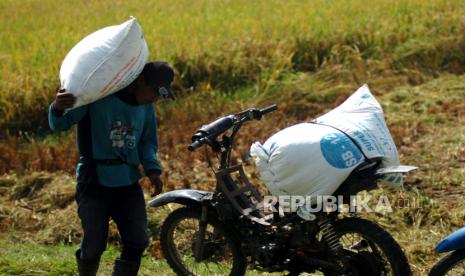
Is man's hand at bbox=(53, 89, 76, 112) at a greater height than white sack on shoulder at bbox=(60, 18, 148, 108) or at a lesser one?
lesser

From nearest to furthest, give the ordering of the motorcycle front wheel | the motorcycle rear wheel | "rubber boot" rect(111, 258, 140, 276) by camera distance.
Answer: the motorcycle rear wheel → "rubber boot" rect(111, 258, 140, 276) → the motorcycle front wheel

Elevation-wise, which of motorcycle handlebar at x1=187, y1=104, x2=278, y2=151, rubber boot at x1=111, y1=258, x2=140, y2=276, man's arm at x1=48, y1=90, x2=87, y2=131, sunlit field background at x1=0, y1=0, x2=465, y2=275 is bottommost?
sunlit field background at x1=0, y1=0, x2=465, y2=275

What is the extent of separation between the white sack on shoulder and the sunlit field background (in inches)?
59.2

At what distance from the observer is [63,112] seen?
3.74 metres

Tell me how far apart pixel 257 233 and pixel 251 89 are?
5221 millimetres

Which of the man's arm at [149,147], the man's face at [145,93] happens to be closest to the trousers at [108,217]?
the man's arm at [149,147]

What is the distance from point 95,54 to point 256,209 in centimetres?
125

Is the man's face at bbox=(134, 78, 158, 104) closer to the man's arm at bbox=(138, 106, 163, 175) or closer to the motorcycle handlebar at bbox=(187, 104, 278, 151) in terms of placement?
the man's arm at bbox=(138, 106, 163, 175)

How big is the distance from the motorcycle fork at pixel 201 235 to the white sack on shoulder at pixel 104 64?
0.96m

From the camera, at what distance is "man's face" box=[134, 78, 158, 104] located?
3.90 m

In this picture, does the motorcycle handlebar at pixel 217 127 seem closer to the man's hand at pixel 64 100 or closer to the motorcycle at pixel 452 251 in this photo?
the man's hand at pixel 64 100

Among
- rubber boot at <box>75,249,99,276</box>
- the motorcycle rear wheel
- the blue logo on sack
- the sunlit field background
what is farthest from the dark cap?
the sunlit field background

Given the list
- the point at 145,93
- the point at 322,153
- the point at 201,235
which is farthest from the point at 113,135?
the point at 322,153

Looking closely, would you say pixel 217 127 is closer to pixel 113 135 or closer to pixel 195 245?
pixel 113 135
